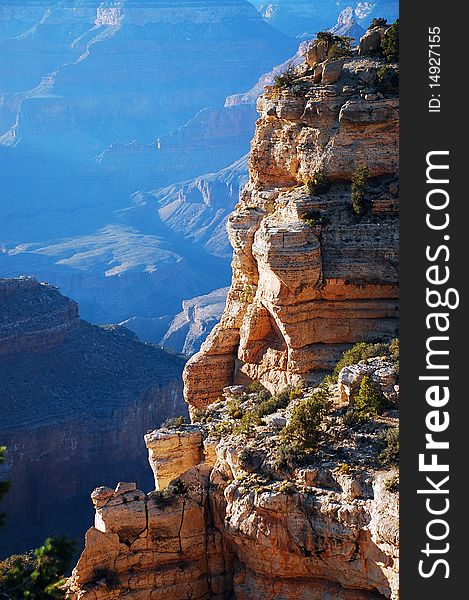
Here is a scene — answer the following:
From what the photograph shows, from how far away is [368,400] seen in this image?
33656 millimetres

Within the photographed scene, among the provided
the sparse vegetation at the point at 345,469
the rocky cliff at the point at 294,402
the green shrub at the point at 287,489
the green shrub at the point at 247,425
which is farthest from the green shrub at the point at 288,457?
the green shrub at the point at 247,425

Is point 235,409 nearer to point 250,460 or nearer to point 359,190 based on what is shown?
point 250,460

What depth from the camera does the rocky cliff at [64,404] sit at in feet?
258

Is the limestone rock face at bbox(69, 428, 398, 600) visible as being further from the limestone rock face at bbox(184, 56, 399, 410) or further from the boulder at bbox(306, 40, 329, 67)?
the boulder at bbox(306, 40, 329, 67)

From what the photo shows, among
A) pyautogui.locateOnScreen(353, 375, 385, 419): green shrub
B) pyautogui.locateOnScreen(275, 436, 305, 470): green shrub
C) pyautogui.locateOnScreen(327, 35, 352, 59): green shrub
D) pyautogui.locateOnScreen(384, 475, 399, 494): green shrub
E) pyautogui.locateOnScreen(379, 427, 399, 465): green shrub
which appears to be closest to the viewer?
pyautogui.locateOnScreen(384, 475, 399, 494): green shrub

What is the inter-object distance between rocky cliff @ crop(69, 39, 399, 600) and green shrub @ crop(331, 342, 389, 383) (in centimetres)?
8

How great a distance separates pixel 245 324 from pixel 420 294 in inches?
769

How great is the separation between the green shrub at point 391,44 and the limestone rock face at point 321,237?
54cm

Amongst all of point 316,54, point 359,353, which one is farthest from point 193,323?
point 359,353

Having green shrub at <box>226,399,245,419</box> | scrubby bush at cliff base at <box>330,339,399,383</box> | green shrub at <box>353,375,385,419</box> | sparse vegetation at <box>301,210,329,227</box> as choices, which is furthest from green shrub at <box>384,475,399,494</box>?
sparse vegetation at <box>301,210,329,227</box>

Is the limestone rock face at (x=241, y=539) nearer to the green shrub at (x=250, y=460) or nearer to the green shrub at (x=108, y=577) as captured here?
the green shrub at (x=108, y=577)

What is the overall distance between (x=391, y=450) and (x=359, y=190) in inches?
444

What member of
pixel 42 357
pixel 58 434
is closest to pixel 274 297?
pixel 58 434

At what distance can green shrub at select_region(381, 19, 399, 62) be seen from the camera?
4203 centimetres
